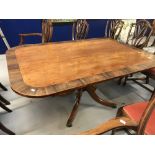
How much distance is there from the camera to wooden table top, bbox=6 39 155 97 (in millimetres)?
1195

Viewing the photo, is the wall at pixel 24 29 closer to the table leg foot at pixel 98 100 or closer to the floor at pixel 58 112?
the floor at pixel 58 112

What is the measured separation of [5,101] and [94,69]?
1.19m

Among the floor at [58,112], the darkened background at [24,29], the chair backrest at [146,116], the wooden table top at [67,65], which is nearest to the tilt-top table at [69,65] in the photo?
the wooden table top at [67,65]

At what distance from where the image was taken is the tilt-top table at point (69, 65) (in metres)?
1.19

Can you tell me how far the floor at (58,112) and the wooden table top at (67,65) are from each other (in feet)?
2.19

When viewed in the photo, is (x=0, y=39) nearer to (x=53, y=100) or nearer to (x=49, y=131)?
(x=53, y=100)

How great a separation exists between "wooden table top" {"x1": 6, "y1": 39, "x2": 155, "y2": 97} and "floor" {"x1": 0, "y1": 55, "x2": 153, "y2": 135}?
0.67 m

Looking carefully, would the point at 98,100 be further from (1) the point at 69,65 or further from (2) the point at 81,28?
(2) the point at 81,28

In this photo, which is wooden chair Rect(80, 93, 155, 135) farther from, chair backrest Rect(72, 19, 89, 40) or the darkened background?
the darkened background

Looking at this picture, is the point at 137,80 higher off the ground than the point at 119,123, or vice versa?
the point at 119,123

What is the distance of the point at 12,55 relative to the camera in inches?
64.2

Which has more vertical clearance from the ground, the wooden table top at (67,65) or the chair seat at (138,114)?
the wooden table top at (67,65)

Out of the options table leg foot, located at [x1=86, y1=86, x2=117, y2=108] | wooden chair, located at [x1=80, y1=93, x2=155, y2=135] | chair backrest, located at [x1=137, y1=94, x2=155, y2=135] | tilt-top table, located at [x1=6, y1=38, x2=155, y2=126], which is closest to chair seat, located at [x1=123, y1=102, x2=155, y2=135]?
wooden chair, located at [x1=80, y1=93, x2=155, y2=135]
